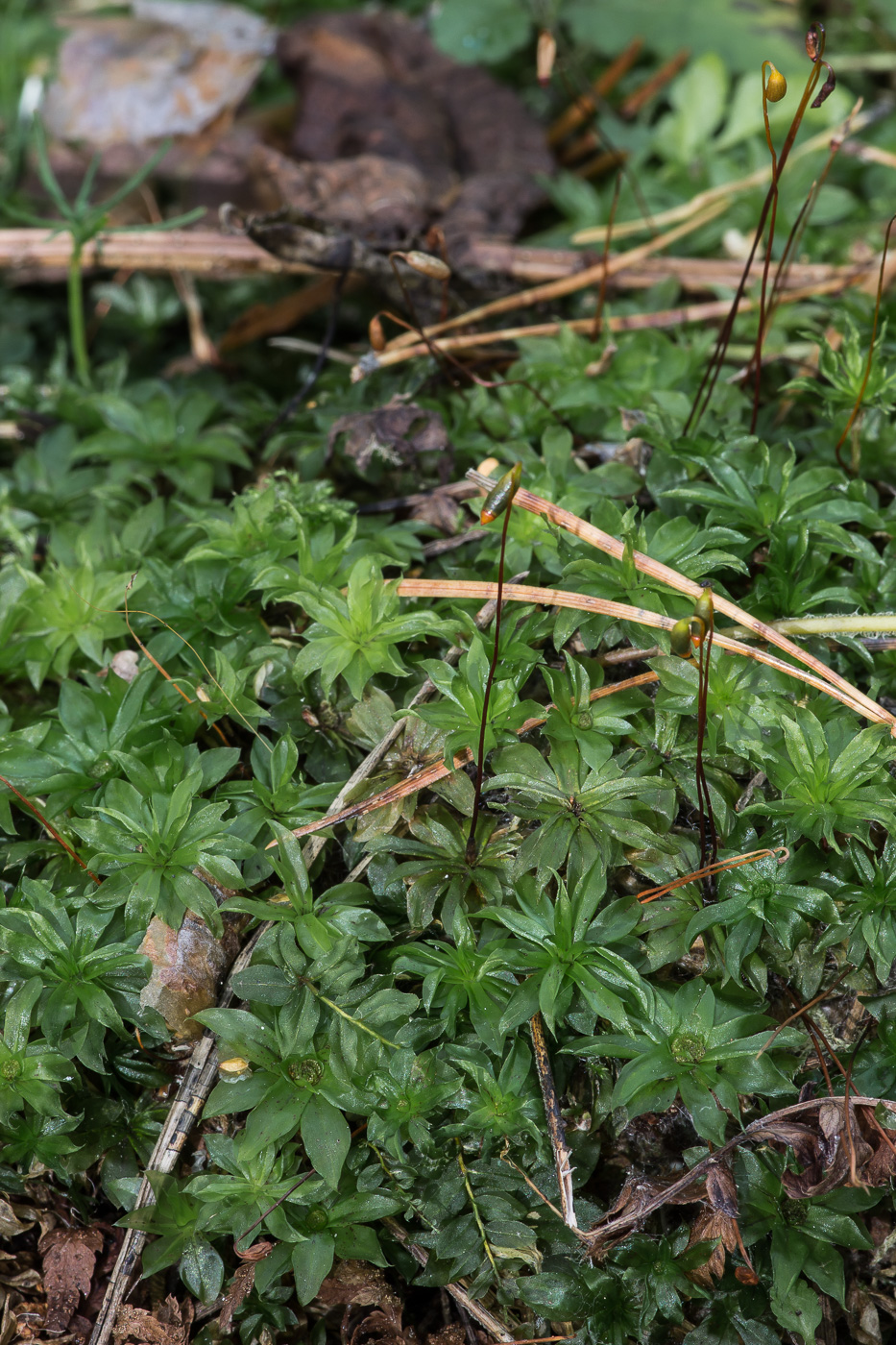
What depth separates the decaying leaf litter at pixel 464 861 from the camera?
164cm

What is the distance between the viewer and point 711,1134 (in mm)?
1566

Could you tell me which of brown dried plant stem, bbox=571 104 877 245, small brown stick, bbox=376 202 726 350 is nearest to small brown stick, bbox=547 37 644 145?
brown dried plant stem, bbox=571 104 877 245

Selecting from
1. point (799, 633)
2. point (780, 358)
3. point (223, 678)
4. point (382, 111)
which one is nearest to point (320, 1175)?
point (223, 678)

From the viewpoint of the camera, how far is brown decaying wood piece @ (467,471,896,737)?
184cm

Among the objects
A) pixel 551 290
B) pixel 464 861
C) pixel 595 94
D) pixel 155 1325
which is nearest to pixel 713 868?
pixel 464 861

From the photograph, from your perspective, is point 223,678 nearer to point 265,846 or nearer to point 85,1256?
point 265,846

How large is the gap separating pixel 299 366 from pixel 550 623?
1583 millimetres

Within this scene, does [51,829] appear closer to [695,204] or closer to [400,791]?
[400,791]

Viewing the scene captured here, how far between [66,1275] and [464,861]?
1.06 meters

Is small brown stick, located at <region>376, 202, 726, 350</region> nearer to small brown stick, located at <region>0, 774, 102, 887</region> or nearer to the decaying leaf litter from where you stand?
the decaying leaf litter

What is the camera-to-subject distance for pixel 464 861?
5.91ft

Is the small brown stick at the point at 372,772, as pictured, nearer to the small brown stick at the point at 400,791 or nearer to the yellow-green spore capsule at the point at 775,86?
the small brown stick at the point at 400,791

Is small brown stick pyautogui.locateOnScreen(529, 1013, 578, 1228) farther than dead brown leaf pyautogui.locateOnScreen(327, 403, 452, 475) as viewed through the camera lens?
No

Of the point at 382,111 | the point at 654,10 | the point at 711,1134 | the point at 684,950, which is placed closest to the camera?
the point at 711,1134
